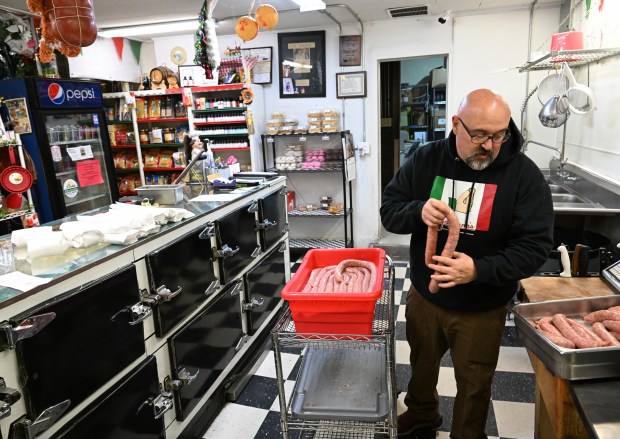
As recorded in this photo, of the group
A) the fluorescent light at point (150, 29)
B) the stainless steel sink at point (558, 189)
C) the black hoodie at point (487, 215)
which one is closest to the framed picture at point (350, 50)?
the fluorescent light at point (150, 29)

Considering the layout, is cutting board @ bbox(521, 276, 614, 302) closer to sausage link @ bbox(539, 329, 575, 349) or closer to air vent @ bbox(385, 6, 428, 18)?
sausage link @ bbox(539, 329, 575, 349)

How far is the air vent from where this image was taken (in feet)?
15.2

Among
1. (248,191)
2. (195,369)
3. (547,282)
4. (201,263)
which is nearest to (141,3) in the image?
(248,191)

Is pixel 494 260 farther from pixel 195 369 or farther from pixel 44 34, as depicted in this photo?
pixel 44 34

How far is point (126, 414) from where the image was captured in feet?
6.01

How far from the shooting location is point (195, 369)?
2.37m

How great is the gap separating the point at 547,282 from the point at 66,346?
7.81 feet

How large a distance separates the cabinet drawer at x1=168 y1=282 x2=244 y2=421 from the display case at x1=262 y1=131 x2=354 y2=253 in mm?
2750

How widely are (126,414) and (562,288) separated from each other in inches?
88.2

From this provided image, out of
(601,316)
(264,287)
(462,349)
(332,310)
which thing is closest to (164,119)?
(264,287)

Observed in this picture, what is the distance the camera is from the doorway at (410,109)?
6.98 m

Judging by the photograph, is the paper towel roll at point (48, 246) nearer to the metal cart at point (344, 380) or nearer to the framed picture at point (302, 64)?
the metal cart at point (344, 380)

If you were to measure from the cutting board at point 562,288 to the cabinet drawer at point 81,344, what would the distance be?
1964 mm

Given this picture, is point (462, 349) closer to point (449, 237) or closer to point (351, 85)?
point (449, 237)
